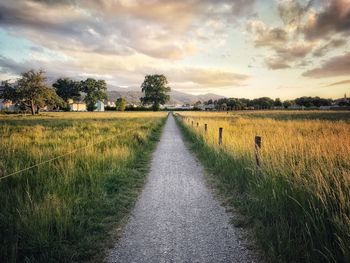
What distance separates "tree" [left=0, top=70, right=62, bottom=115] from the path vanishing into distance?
5977cm

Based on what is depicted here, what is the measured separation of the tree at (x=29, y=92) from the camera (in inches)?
2239

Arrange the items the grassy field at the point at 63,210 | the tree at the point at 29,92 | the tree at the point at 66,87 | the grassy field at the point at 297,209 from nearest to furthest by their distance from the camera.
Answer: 1. the grassy field at the point at 297,209
2. the grassy field at the point at 63,210
3. the tree at the point at 29,92
4. the tree at the point at 66,87

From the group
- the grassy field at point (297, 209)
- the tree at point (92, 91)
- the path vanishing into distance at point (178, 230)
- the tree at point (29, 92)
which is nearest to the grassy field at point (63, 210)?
the path vanishing into distance at point (178, 230)

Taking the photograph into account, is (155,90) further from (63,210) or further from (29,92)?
(63,210)

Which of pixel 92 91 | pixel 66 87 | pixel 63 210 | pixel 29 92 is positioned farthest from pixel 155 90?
pixel 63 210

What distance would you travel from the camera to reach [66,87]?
4948 inches

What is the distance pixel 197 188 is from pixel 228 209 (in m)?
1.78

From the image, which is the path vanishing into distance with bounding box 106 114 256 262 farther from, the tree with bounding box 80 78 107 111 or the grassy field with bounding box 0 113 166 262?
the tree with bounding box 80 78 107 111

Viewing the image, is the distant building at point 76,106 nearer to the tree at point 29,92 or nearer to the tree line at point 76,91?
the tree line at point 76,91

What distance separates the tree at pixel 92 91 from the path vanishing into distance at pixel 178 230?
124m

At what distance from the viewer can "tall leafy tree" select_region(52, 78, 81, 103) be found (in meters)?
125

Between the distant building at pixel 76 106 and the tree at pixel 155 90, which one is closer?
the tree at pixel 155 90

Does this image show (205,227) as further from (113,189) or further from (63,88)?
(63,88)

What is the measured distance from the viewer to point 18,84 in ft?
191
